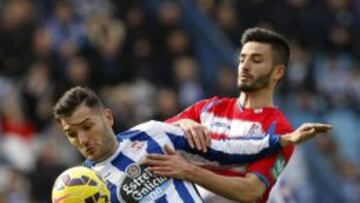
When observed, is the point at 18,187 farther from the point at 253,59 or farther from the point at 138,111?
the point at 253,59

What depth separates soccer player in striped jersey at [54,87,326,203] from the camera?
9.11 metres

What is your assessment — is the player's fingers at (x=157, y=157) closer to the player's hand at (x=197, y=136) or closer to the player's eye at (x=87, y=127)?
the player's hand at (x=197, y=136)

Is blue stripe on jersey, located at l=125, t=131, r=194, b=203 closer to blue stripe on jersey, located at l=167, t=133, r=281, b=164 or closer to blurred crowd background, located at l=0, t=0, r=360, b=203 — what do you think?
blue stripe on jersey, located at l=167, t=133, r=281, b=164

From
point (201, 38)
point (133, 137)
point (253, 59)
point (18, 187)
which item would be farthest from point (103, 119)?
point (201, 38)

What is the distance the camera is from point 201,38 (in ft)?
61.9

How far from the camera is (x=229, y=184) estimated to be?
955cm

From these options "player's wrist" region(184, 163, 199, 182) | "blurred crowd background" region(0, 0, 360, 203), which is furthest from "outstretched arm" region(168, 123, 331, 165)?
"blurred crowd background" region(0, 0, 360, 203)

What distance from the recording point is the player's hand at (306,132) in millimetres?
8992

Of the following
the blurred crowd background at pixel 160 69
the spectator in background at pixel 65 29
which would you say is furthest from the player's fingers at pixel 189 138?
the spectator in background at pixel 65 29

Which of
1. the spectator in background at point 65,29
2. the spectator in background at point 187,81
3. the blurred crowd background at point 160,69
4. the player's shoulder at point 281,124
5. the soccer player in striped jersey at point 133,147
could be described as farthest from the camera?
the spectator in background at point 187,81

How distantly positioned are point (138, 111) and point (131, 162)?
7.09 meters

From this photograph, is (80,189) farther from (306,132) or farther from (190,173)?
(306,132)

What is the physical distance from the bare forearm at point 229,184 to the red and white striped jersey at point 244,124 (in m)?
0.07

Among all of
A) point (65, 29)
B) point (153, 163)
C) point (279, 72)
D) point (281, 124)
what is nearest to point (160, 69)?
point (65, 29)
